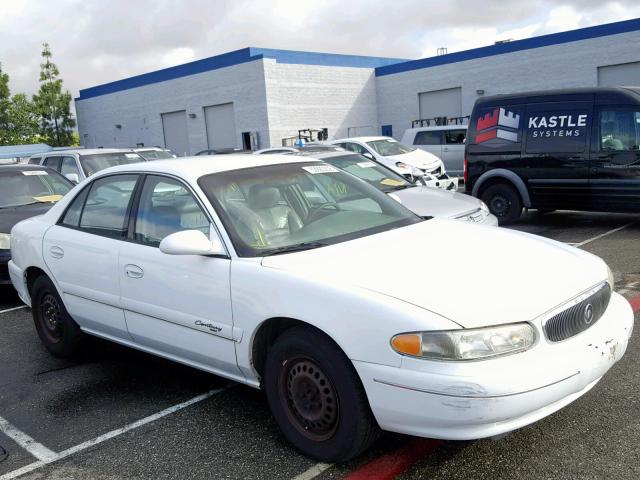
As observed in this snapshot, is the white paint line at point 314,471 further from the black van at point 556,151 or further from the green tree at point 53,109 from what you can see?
the green tree at point 53,109

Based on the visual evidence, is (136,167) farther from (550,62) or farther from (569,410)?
(550,62)

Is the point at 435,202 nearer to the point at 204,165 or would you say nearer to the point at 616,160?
the point at 616,160

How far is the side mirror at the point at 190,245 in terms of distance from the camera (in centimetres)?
336

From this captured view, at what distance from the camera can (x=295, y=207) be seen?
3.94 meters

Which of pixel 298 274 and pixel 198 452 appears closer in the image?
pixel 298 274

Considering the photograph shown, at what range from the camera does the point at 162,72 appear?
3428cm

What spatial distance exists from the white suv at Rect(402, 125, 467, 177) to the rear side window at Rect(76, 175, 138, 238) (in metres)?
15.2

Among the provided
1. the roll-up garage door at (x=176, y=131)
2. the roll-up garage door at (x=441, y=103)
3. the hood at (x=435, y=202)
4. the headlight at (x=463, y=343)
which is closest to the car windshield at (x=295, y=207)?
the headlight at (x=463, y=343)

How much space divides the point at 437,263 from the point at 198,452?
1.61 m

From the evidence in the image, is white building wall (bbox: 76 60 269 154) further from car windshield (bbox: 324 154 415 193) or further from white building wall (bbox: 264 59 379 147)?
car windshield (bbox: 324 154 415 193)

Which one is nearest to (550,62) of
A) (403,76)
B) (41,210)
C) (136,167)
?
(403,76)

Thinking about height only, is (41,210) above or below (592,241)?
above

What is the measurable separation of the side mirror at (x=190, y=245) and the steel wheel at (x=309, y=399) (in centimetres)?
76

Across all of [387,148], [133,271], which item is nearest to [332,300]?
[133,271]
